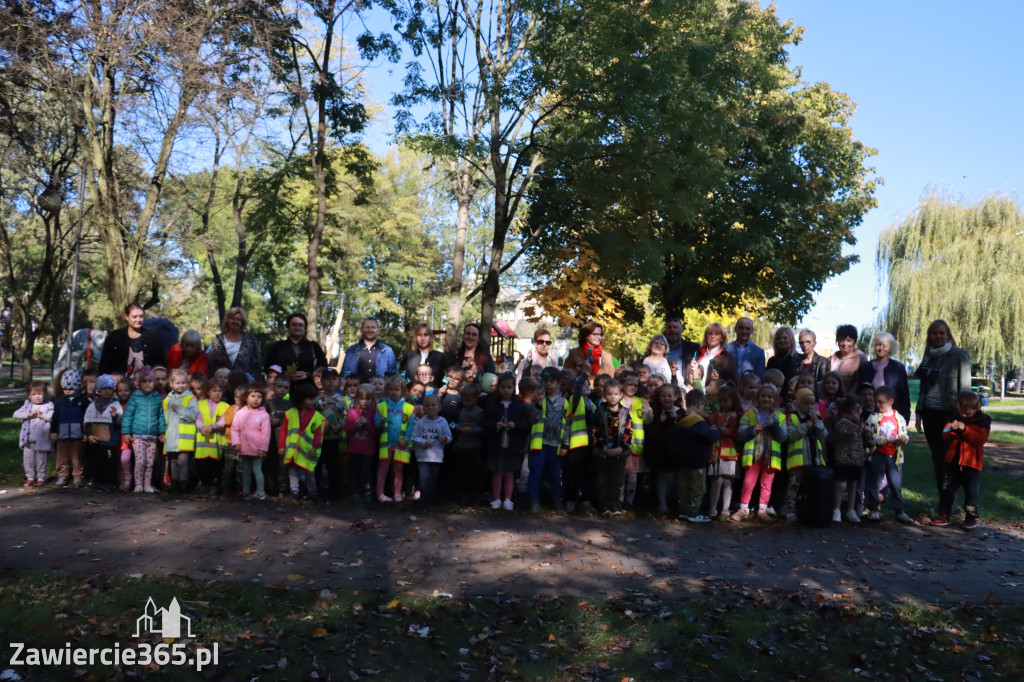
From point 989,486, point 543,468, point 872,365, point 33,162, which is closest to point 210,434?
point 543,468

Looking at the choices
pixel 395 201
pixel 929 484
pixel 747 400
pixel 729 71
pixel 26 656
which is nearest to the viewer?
pixel 26 656

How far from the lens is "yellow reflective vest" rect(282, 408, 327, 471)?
10.8m

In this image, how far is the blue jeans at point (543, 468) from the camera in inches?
424

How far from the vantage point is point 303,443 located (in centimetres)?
1080

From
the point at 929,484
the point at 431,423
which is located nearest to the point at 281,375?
the point at 431,423

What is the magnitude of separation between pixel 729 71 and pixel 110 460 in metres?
14.2

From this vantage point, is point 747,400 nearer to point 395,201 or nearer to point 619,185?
point 619,185

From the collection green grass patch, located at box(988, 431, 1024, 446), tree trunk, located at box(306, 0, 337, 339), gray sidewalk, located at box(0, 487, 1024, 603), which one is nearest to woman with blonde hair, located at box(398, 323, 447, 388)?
gray sidewalk, located at box(0, 487, 1024, 603)

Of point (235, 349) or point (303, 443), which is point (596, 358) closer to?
point (303, 443)

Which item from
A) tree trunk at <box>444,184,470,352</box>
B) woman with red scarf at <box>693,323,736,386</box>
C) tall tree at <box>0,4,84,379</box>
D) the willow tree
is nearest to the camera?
woman with red scarf at <box>693,323,736,386</box>

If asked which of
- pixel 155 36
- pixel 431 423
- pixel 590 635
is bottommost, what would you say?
pixel 590 635

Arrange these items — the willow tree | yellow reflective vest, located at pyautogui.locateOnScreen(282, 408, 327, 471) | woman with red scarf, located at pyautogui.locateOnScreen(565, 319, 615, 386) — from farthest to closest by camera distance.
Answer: the willow tree < woman with red scarf, located at pyautogui.locateOnScreen(565, 319, 615, 386) < yellow reflective vest, located at pyautogui.locateOnScreen(282, 408, 327, 471)

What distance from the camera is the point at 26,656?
17.1 feet

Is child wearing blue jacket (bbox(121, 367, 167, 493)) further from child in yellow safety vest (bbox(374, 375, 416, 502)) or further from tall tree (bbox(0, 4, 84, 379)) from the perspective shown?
tall tree (bbox(0, 4, 84, 379))
